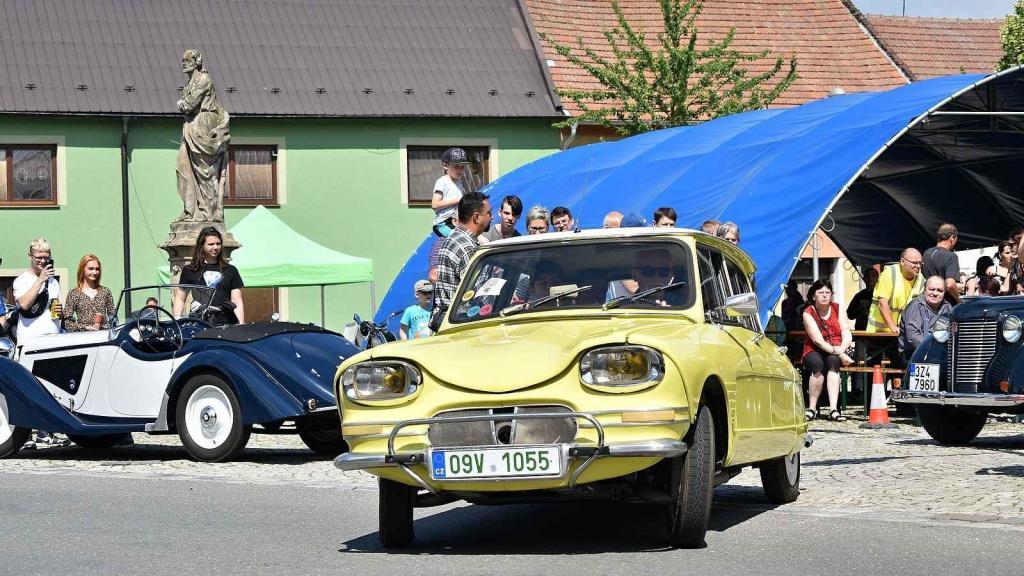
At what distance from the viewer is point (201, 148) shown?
2394cm

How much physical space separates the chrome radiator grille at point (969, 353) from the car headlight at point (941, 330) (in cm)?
11

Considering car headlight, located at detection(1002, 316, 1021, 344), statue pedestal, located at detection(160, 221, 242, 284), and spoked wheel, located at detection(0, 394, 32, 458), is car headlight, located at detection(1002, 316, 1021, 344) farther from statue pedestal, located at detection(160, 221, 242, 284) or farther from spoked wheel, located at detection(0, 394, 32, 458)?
statue pedestal, located at detection(160, 221, 242, 284)

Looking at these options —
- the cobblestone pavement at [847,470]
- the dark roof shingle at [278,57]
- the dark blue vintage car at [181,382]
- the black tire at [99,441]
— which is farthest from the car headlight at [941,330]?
the dark roof shingle at [278,57]

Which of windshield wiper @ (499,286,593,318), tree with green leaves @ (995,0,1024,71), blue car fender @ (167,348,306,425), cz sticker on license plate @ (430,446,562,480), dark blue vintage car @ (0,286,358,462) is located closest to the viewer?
cz sticker on license plate @ (430,446,562,480)

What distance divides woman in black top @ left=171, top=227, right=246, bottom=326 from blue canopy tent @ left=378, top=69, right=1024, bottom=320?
5.70m

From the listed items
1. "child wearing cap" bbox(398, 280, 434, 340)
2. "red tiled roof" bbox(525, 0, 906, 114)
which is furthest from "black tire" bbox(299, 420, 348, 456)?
"red tiled roof" bbox(525, 0, 906, 114)

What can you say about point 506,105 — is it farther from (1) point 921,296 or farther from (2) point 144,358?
(2) point 144,358

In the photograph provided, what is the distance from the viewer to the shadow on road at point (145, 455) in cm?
1348

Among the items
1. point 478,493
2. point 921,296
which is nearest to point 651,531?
point 478,493

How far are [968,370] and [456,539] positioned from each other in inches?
270

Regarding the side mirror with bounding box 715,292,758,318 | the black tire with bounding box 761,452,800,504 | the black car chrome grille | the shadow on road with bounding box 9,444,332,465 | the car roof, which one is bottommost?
the shadow on road with bounding box 9,444,332,465

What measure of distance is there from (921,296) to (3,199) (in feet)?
69.3

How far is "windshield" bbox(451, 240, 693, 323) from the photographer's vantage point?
863 cm

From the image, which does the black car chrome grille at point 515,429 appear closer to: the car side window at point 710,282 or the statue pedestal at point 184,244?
the car side window at point 710,282
